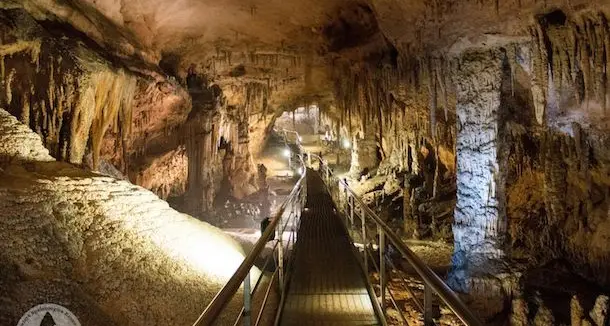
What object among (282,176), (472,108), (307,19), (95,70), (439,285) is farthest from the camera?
(282,176)

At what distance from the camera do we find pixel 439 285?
189 cm

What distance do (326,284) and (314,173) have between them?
44.2ft

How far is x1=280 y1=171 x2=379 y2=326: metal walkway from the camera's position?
3670 millimetres

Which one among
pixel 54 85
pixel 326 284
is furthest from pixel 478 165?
pixel 54 85

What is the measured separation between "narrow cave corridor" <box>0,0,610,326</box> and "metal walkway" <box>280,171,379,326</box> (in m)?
0.04

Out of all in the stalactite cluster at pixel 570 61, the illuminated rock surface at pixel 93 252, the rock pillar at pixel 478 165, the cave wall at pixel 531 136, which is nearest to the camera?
the illuminated rock surface at pixel 93 252

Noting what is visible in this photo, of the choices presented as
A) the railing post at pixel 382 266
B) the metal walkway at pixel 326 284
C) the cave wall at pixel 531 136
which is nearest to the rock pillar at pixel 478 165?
the cave wall at pixel 531 136

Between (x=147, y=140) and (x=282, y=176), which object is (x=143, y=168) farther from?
(x=282, y=176)

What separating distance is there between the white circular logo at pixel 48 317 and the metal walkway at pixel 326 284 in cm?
176

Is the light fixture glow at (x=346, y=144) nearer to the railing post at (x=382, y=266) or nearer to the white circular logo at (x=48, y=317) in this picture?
the railing post at (x=382, y=266)

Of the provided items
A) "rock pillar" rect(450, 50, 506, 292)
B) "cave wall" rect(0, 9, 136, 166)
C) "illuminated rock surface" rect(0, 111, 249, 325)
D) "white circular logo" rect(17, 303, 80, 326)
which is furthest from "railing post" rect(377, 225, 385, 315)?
"cave wall" rect(0, 9, 136, 166)

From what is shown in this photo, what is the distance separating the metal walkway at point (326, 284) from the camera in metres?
3.67

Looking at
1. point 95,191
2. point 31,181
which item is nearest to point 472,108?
point 95,191

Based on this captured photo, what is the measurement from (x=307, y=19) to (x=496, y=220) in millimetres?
7350
